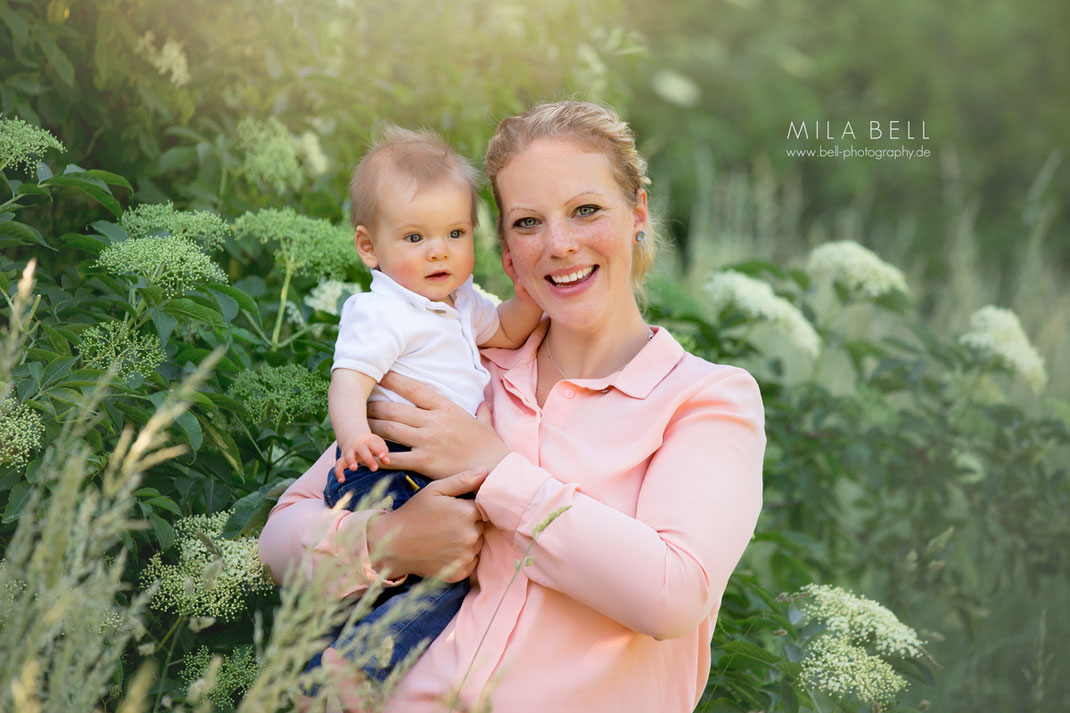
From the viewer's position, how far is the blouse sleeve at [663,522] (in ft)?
5.26

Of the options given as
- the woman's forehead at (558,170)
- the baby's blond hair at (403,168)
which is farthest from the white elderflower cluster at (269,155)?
the woman's forehead at (558,170)

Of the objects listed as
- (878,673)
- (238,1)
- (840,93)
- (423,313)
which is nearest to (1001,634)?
(878,673)

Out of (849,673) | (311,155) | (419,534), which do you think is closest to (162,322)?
(419,534)

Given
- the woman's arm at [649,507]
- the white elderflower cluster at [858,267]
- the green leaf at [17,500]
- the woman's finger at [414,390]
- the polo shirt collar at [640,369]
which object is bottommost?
the white elderflower cluster at [858,267]

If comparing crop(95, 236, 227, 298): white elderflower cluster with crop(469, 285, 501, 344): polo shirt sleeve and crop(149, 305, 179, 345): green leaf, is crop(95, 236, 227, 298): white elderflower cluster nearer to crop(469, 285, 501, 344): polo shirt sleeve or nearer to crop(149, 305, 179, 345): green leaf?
crop(149, 305, 179, 345): green leaf

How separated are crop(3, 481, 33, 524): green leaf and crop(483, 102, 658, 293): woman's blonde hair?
1040mm

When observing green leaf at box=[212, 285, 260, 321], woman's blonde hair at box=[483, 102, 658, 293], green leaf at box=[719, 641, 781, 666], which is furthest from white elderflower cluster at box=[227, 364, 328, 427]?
green leaf at box=[719, 641, 781, 666]

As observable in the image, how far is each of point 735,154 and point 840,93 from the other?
58.3 inches

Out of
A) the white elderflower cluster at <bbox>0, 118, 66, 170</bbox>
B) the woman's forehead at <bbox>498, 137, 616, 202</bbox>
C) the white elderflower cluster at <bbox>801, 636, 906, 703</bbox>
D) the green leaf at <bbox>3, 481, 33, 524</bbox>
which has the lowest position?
the white elderflower cluster at <bbox>801, 636, 906, 703</bbox>

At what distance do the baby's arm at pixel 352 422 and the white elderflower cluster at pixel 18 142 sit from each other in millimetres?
767

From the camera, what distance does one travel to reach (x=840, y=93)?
10.3m

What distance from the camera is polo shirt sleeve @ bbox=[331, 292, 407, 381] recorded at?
189 centimetres

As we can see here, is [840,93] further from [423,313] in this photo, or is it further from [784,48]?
[423,313]

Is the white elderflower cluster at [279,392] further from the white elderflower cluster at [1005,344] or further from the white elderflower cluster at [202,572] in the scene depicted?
the white elderflower cluster at [1005,344]
